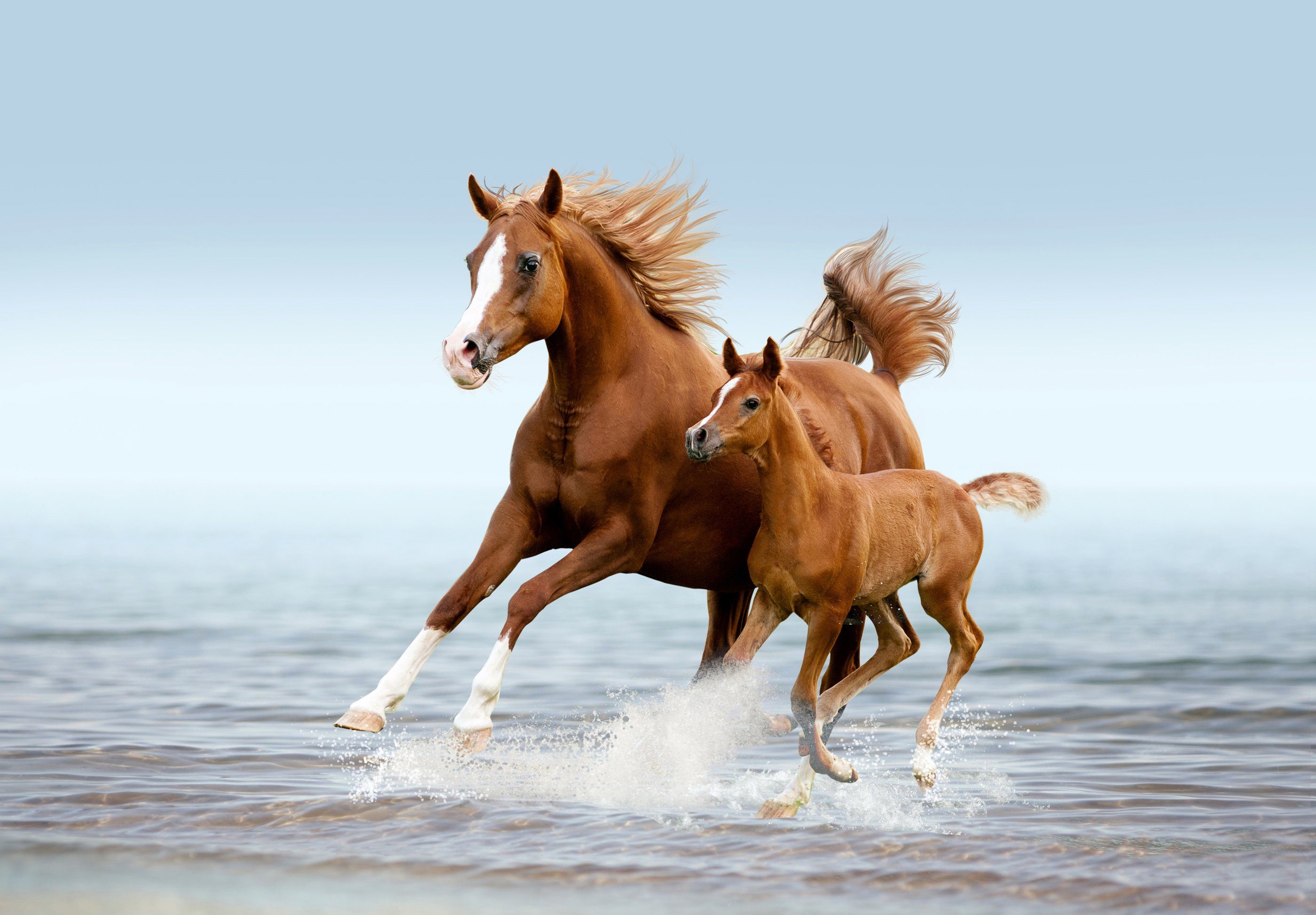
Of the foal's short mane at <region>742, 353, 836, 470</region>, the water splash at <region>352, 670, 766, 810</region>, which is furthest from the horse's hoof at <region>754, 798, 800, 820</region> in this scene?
the foal's short mane at <region>742, 353, 836, 470</region>

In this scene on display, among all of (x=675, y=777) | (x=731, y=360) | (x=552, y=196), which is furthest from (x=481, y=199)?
(x=675, y=777)

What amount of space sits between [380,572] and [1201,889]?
4705 cm

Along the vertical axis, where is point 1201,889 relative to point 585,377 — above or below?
below

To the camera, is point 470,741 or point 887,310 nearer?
point 470,741

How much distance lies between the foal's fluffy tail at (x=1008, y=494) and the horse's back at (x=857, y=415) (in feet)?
1.36

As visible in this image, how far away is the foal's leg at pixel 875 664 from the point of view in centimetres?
644

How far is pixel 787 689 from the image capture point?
45.3 ft

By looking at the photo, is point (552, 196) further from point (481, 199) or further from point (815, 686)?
point (815, 686)

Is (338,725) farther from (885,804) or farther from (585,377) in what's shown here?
(885,804)

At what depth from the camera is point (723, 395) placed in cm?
553

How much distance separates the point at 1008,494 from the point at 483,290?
332 cm

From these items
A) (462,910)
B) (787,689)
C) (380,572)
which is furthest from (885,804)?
(380,572)

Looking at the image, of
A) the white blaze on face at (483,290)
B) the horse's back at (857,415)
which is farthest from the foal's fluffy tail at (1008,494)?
the white blaze on face at (483,290)

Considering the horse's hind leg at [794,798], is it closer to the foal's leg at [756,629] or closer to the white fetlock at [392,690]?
the foal's leg at [756,629]
